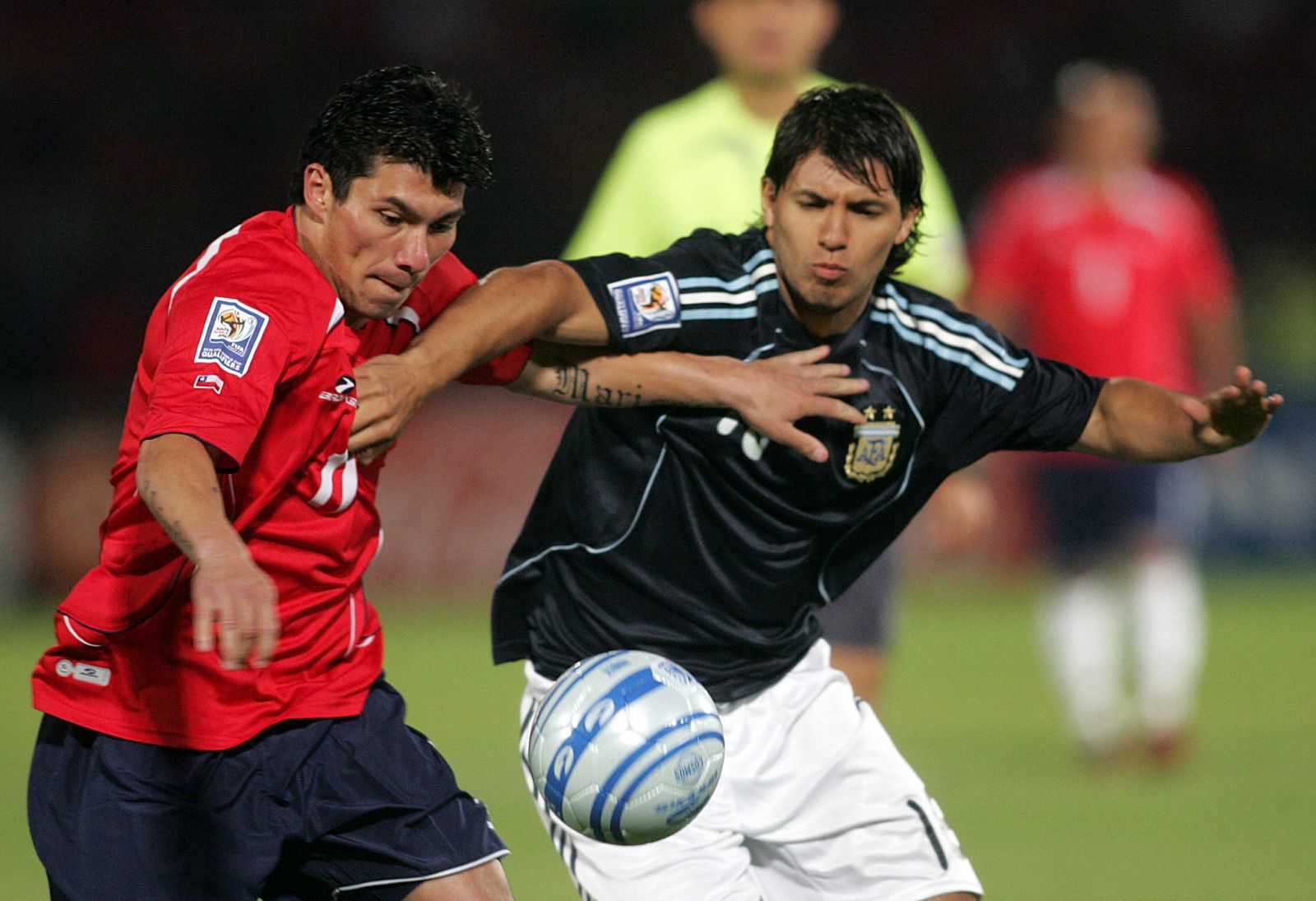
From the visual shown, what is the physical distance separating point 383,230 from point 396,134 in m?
0.18

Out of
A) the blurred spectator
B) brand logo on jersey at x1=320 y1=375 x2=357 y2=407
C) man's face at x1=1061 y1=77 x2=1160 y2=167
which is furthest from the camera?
man's face at x1=1061 y1=77 x2=1160 y2=167

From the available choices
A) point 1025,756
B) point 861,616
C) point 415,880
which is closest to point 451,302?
point 415,880

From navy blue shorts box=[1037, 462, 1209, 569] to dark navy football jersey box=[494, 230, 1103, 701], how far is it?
4456 mm

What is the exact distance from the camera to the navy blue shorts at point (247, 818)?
3.30m

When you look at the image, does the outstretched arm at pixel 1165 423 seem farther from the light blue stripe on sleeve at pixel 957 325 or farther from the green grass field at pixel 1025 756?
the green grass field at pixel 1025 756

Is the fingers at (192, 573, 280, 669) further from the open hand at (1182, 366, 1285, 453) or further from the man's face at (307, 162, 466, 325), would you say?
the open hand at (1182, 366, 1285, 453)

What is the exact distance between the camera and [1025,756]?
812 cm

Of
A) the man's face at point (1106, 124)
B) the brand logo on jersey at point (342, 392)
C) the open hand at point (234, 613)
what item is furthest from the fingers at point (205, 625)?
the man's face at point (1106, 124)

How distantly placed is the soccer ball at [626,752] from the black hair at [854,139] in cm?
113

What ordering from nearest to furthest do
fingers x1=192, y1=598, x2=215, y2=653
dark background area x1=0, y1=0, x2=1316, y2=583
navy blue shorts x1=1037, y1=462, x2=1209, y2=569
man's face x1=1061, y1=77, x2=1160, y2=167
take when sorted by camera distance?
fingers x1=192, y1=598, x2=215, y2=653 < navy blue shorts x1=1037, y1=462, x2=1209, y2=569 < man's face x1=1061, y1=77, x2=1160, y2=167 < dark background area x1=0, y1=0, x2=1316, y2=583

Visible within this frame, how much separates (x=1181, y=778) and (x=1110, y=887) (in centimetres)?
199

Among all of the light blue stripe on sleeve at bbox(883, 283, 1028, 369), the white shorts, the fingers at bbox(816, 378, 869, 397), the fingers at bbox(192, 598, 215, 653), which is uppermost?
the light blue stripe on sleeve at bbox(883, 283, 1028, 369)

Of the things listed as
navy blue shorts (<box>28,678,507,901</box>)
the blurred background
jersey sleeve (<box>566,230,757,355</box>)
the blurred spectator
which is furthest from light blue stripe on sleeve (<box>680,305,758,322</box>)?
the blurred background

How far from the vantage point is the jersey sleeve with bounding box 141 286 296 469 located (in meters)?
2.94
